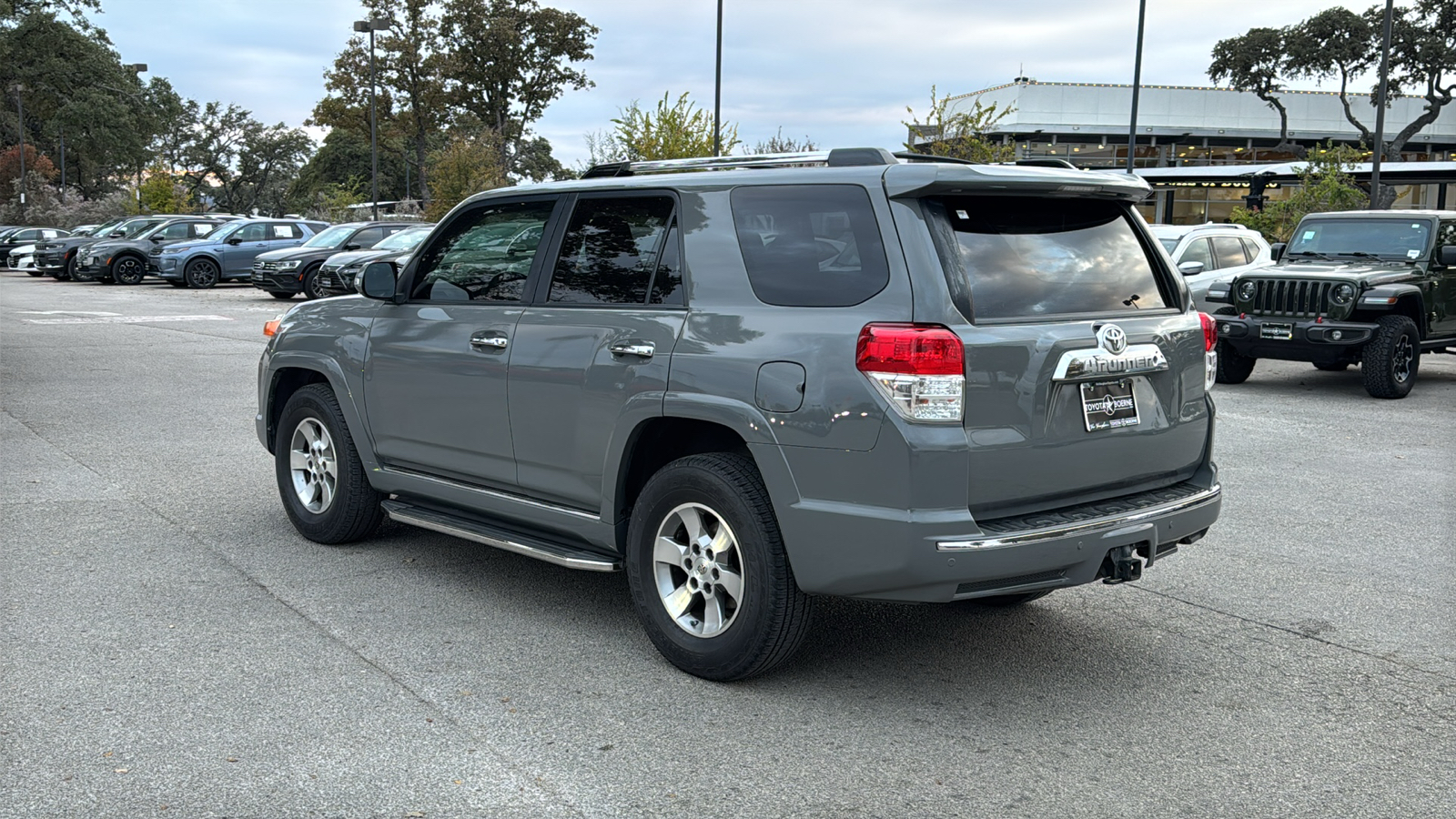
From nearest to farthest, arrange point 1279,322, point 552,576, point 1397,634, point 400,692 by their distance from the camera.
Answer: point 400,692 → point 1397,634 → point 552,576 → point 1279,322

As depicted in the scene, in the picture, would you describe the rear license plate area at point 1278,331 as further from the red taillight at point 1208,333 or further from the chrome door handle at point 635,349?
the chrome door handle at point 635,349

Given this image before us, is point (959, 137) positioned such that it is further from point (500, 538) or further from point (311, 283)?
point (500, 538)

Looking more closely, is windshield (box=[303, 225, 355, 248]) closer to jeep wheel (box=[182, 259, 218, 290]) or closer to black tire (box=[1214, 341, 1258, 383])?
jeep wheel (box=[182, 259, 218, 290])

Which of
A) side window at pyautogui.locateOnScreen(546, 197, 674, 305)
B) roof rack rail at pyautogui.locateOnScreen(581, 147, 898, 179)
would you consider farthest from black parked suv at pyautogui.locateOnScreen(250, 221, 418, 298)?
side window at pyautogui.locateOnScreen(546, 197, 674, 305)

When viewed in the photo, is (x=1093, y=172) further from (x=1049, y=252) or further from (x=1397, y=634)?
(x=1397, y=634)

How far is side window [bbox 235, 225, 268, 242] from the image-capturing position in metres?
32.6

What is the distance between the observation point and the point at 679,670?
15.5ft

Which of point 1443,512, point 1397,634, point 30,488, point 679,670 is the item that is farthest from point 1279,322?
point 30,488

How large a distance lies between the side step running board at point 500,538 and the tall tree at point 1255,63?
201 feet

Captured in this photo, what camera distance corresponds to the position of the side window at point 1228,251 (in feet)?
56.9

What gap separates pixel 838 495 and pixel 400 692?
1.65 metres

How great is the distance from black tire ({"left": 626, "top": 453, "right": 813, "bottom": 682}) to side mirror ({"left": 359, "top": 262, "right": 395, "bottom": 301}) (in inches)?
76.5

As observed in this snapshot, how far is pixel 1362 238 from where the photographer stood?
14281 mm

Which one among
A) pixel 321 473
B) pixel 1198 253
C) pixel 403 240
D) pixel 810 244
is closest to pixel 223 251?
pixel 403 240
